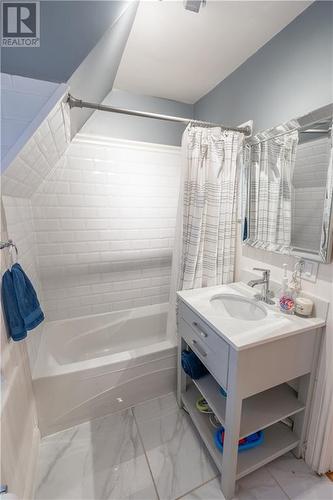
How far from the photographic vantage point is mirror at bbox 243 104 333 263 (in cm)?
104

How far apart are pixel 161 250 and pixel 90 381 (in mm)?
1230

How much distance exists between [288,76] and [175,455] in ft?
7.17

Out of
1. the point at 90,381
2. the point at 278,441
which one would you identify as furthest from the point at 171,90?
the point at 278,441

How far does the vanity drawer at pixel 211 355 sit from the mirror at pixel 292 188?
664 millimetres

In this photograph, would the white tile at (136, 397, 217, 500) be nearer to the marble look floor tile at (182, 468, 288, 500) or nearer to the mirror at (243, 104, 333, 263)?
the marble look floor tile at (182, 468, 288, 500)

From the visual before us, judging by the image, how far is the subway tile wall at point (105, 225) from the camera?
1.77 metres

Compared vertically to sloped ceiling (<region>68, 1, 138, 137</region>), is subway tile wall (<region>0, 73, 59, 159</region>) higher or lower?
lower

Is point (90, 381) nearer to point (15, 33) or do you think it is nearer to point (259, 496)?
point (259, 496)

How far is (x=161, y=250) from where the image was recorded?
2189 millimetres

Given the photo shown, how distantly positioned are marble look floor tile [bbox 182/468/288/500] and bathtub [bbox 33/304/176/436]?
59 cm

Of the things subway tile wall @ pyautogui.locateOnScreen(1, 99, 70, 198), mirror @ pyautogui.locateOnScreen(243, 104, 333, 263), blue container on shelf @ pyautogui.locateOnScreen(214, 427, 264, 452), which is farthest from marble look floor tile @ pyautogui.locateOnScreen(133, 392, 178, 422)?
subway tile wall @ pyautogui.locateOnScreen(1, 99, 70, 198)

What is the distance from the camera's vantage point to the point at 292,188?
1.22m
